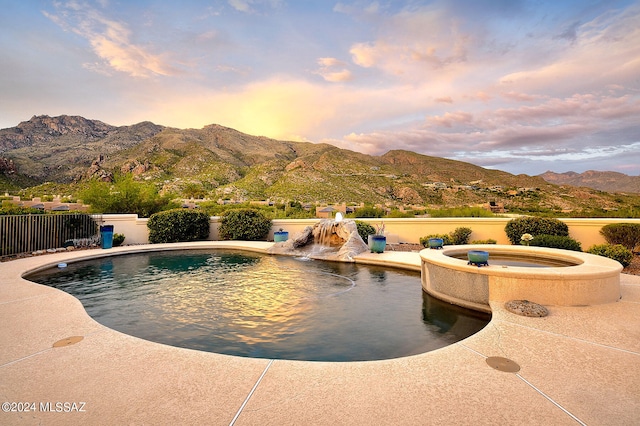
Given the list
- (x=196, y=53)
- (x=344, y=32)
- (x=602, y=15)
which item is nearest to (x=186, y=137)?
(x=196, y=53)

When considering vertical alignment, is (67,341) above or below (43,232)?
below

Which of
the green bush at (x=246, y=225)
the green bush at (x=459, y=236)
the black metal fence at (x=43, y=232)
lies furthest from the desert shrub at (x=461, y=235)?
the black metal fence at (x=43, y=232)

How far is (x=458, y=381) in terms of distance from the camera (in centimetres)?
322

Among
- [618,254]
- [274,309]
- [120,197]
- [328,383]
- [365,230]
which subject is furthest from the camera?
[120,197]

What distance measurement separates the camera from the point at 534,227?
1325cm

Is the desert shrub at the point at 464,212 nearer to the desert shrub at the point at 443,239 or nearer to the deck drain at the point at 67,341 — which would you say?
the desert shrub at the point at 443,239

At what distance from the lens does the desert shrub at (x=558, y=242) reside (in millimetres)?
10797

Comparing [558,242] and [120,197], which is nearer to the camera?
[558,242]

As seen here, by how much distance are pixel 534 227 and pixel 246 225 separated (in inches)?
572

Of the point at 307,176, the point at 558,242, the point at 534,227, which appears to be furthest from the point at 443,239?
the point at 307,176

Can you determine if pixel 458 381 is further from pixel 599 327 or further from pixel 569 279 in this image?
pixel 569 279

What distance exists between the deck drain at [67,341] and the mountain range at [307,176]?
52470 mm

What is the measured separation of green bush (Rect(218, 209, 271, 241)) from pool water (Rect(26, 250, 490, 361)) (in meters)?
7.04

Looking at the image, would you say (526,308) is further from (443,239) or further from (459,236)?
(459,236)
